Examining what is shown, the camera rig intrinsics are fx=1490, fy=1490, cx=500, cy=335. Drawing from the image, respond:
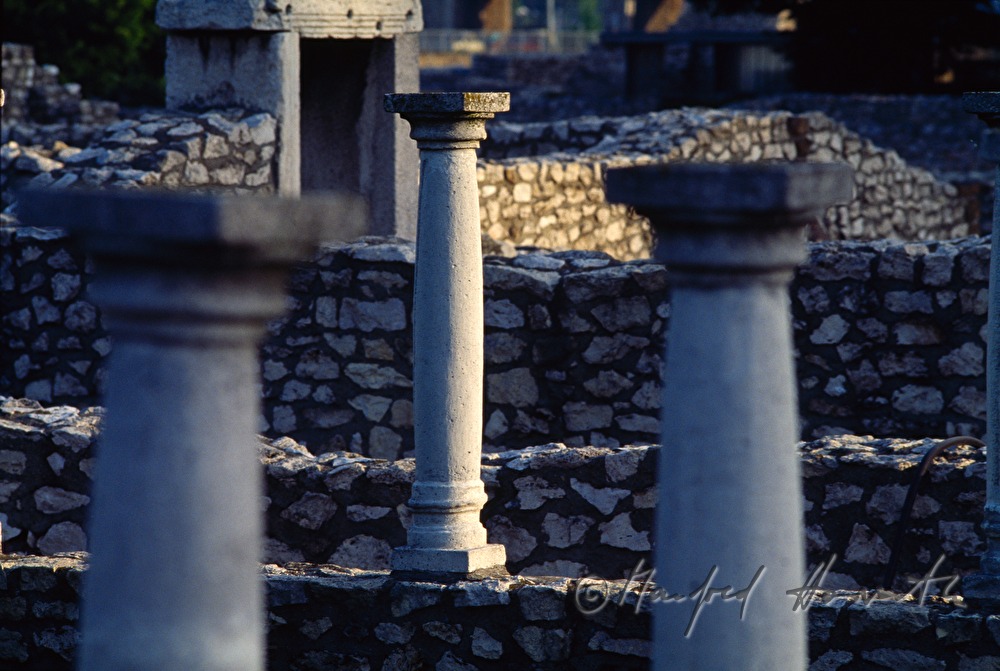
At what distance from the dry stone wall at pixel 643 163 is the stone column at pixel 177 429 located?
21.8 ft

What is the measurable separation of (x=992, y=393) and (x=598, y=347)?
2741 millimetres

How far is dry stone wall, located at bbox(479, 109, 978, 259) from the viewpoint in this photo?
9656 mm

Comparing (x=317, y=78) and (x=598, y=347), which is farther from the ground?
(x=317, y=78)

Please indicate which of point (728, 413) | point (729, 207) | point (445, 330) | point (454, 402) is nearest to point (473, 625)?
point (454, 402)

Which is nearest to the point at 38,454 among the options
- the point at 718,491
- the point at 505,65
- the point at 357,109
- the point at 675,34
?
the point at 718,491

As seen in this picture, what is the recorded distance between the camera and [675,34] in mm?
29094

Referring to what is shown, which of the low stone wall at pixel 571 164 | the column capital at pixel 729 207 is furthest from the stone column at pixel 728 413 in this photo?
the low stone wall at pixel 571 164

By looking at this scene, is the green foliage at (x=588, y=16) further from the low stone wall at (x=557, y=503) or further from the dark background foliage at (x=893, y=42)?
the low stone wall at (x=557, y=503)

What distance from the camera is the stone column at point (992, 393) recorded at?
420 cm

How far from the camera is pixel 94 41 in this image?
2614cm

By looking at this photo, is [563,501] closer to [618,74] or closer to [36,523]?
[36,523]

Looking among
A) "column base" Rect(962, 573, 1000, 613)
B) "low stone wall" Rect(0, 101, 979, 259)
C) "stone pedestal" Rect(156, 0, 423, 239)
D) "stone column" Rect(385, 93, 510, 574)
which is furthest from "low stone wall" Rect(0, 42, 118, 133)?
"column base" Rect(962, 573, 1000, 613)

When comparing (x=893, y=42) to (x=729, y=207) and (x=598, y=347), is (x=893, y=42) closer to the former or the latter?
(x=598, y=347)

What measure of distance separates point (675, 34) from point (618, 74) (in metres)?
2.73
